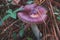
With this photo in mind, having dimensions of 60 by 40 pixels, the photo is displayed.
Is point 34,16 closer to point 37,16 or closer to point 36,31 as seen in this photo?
point 37,16

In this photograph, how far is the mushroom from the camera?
3.38ft

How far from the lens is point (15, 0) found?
1.31 meters

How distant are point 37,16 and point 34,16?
0.02 m

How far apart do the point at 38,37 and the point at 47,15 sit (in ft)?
0.61

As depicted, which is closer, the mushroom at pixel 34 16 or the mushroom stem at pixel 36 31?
the mushroom at pixel 34 16

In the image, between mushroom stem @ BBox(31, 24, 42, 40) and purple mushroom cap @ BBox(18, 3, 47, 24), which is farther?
mushroom stem @ BBox(31, 24, 42, 40)

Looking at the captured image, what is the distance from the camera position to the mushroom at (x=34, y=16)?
1.03 metres

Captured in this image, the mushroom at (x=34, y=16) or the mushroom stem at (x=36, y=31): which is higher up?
the mushroom at (x=34, y=16)

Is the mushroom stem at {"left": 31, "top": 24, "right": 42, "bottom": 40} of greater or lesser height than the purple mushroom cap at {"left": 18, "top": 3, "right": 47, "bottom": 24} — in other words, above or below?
below

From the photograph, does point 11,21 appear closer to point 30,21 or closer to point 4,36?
point 4,36

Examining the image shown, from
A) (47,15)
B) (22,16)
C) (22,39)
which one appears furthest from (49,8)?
(22,39)

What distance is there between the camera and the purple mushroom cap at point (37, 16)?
103 cm

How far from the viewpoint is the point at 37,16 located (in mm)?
1084

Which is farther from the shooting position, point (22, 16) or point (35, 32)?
point (35, 32)
